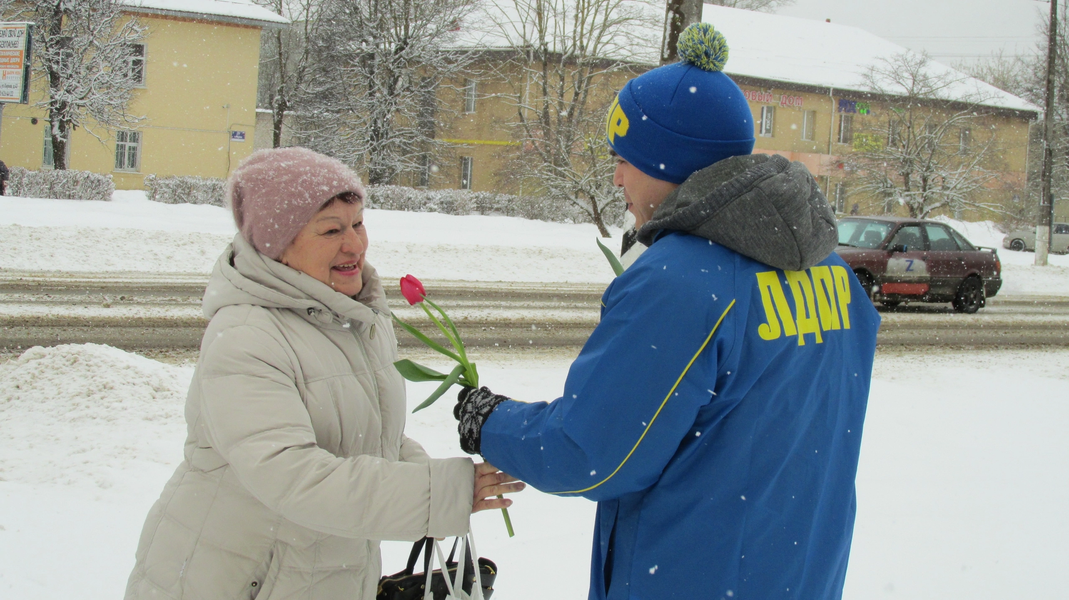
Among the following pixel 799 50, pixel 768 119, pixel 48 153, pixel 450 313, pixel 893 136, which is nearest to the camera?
pixel 450 313

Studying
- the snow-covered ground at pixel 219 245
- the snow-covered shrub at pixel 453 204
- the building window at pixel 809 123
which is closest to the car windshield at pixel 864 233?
the snow-covered ground at pixel 219 245

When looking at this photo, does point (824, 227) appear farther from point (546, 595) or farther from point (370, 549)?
point (546, 595)

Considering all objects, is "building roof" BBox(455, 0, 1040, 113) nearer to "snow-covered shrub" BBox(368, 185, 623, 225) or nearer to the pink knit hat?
"snow-covered shrub" BBox(368, 185, 623, 225)

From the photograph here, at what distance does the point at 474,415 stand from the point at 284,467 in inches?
15.2

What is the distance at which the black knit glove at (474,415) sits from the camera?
1.67 metres

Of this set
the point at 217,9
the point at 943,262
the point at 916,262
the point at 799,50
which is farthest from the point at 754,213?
the point at 799,50

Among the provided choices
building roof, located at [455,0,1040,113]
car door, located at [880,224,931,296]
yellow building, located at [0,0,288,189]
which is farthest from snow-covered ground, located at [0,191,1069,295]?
building roof, located at [455,0,1040,113]

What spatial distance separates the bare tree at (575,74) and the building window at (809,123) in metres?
13.4

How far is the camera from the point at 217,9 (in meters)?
33.0

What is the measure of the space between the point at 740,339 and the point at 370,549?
1051mm

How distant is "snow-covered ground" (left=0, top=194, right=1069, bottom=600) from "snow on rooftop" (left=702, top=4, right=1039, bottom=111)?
31.6 m

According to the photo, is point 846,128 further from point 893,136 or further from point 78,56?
point 78,56

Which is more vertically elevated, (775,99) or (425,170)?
(775,99)

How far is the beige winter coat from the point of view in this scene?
166cm
